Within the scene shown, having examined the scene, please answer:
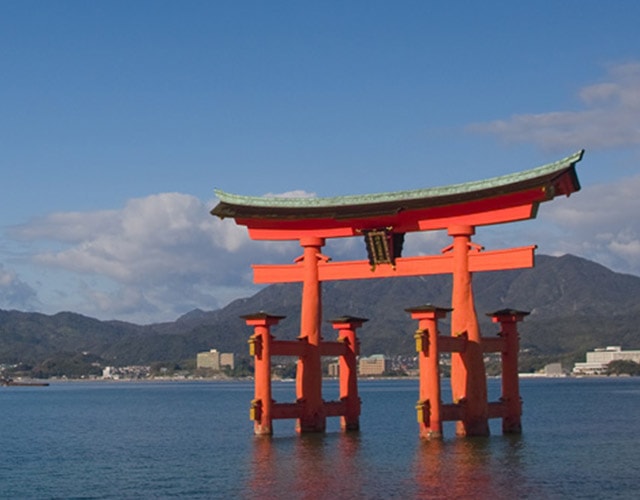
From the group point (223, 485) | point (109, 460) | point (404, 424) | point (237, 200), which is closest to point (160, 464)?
point (109, 460)

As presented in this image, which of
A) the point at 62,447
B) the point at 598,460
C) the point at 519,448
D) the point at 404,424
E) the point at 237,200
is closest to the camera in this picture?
the point at 598,460

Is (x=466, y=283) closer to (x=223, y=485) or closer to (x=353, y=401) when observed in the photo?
(x=353, y=401)

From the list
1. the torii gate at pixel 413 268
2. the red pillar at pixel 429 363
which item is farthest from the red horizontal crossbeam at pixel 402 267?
the red pillar at pixel 429 363

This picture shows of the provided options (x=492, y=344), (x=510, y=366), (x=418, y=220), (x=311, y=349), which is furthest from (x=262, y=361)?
(x=510, y=366)

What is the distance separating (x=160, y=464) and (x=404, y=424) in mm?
24639

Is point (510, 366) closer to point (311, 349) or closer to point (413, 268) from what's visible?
point (413, 268)

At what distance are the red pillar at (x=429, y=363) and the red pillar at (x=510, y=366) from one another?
15.0 feet

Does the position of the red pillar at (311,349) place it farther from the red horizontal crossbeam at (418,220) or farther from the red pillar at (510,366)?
the red pillar at (510,366)

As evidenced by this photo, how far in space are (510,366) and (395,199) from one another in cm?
800

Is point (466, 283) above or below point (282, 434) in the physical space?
above

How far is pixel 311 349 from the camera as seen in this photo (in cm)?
4591

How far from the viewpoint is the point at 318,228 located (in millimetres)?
46688

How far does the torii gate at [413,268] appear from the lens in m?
40.9

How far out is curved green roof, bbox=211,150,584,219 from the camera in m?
40.2
